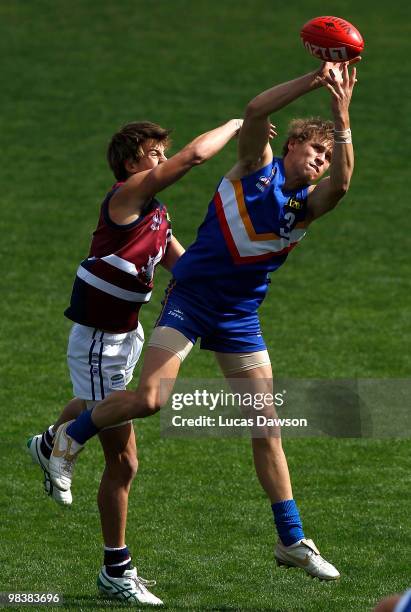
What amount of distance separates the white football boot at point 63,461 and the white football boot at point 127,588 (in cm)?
54

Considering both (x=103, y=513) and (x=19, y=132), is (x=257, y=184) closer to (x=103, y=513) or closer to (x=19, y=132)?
(x=103, y=513)

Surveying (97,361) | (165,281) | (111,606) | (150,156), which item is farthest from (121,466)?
(165,281)

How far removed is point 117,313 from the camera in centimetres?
725

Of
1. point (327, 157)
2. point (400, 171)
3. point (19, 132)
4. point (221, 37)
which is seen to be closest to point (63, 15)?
point (221, 37)

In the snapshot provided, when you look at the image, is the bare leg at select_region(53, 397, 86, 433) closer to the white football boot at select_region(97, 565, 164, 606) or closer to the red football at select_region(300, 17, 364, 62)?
the white football boot at select_region(97, 565, 164, 606)

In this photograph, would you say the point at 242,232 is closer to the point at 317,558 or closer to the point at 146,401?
the point at 146,401

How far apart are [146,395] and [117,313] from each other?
61cm

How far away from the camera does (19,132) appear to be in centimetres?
2053

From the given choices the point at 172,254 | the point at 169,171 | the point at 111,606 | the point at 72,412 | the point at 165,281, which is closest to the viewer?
the point at 169,171

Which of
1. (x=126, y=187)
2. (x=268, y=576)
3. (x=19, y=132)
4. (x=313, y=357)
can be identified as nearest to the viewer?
(x=126, y=187)

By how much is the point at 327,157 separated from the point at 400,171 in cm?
1212

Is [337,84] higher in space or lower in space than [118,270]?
higher

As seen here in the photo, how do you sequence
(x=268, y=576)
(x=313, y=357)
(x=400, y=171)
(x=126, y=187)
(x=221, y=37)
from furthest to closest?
1. (x=221, y=37)
2. (x=400, y=171)
3. (x=313, y=357)
4. (x=268, y=576)
5. (x=126, y=187)

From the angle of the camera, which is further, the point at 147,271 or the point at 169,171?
the point at 147,271
